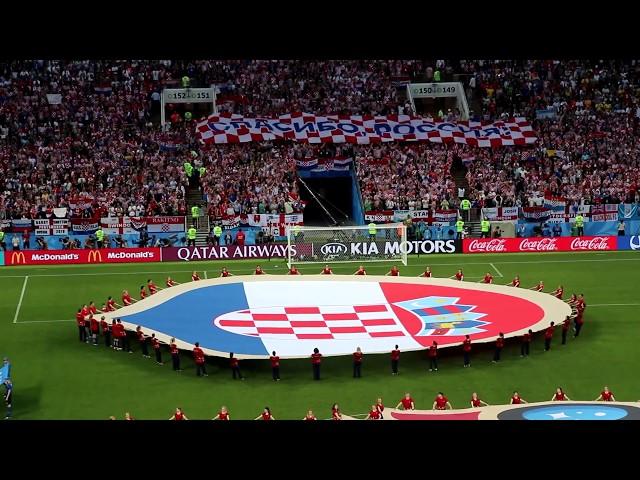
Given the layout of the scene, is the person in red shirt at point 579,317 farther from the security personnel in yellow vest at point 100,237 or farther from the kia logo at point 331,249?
the security personnel in yellow vest at point 100,237

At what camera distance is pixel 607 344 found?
34.5 m

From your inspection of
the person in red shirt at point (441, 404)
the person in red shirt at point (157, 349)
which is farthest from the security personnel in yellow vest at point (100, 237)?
the person in red shirt at point (441, 404)

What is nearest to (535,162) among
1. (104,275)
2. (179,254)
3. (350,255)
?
(350,255)

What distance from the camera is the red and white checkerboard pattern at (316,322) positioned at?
33.4 m

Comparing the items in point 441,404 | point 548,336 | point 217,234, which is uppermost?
point 217,234

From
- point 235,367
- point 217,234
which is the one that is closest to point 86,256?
point 217,234

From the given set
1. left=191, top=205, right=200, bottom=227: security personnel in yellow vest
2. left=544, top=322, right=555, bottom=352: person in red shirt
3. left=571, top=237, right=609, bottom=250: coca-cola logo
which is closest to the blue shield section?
left=544, top=322, right=555, bottom=352: person in red shirt

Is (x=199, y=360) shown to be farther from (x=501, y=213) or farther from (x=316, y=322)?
(x=501, y=213)

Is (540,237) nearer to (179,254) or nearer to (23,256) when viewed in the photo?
(179,254)

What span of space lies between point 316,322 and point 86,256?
647 inches

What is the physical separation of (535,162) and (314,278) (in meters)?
21.4

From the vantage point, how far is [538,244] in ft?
162

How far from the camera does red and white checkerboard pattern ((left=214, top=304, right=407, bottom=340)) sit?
3338 centimetres

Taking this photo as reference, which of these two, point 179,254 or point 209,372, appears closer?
point 209,372
